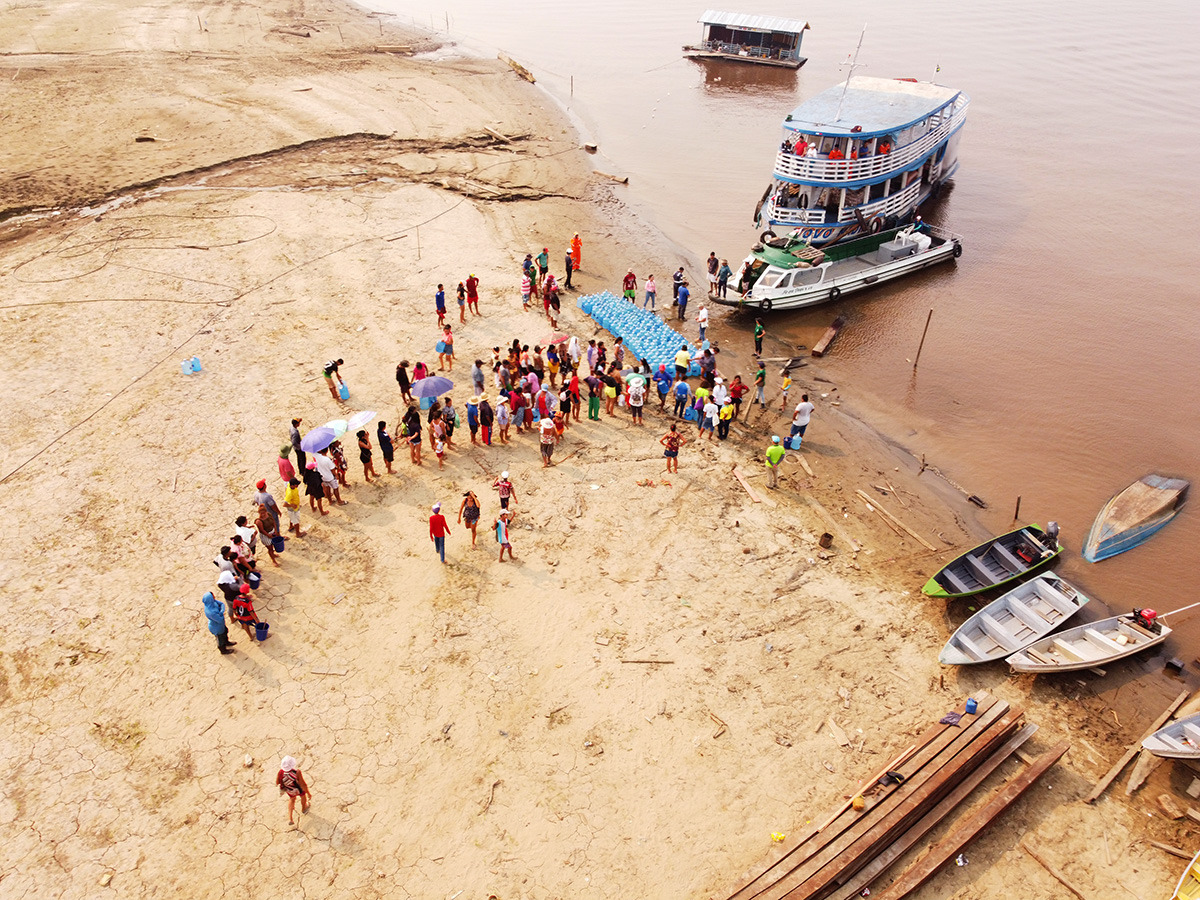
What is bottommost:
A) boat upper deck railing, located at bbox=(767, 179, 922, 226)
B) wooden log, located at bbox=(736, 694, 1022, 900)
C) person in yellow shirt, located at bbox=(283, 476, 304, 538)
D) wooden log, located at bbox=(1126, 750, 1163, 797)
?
wooden log, located at bbox=(1126, 750, 1163, 797)

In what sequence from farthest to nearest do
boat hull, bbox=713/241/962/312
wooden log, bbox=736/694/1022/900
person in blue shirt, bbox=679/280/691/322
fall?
boat hull, bbox=713/241/962/312
person in blue shirt, bbox=679/280/691/322
wooden log, bbox=736/694/1022/900

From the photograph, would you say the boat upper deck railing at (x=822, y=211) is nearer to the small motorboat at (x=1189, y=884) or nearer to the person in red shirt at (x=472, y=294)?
the person in red shirt at (x=472, y=294)

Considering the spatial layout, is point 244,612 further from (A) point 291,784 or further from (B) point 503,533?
(B) point 503,533

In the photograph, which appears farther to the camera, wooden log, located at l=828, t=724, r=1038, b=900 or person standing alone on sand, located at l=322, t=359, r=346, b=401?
person standing alone on sand, located at l=322, t=359, r=346, b=401

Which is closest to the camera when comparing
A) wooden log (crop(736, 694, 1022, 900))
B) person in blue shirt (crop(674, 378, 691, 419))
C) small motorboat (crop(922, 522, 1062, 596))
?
wooden log (crop(736, 694, 1022, 900))

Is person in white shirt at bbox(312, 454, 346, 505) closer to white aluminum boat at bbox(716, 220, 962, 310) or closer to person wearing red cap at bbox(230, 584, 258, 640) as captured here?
person wearing red cap at bbox(230, 584, 258, 640)

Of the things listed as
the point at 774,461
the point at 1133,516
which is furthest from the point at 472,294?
the point at 1133,516

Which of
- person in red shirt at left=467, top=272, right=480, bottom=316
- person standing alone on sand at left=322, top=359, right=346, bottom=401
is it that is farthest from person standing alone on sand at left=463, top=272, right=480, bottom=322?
person standing alone on sand at left=322, top=359, right=346, bottom=401
